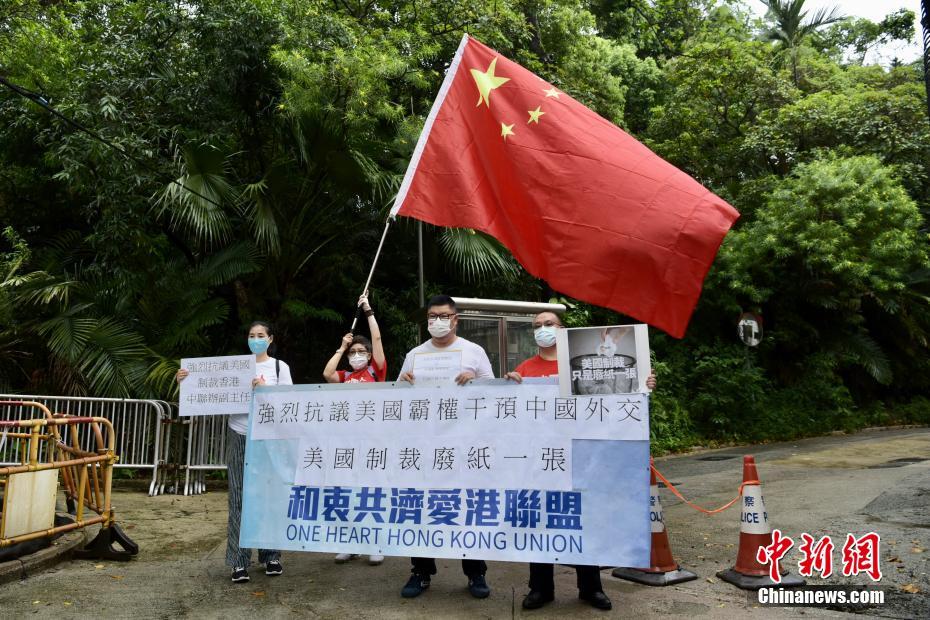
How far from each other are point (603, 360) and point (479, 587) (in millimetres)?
1792

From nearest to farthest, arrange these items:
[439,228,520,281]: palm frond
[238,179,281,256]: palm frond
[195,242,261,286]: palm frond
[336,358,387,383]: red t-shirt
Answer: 1. [336,358,387,383]: red t-shirt
2. [238,179,281,256]: palm frond
3. [195,242,261,286]: palm frond
4. [439,228,520,281]: palm frond

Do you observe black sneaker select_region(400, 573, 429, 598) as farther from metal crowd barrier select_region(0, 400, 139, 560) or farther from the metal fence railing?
the metal fence railing

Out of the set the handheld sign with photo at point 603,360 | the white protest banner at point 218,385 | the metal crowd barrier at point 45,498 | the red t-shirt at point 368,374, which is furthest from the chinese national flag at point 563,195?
the metal crowd barrier at point 45,498

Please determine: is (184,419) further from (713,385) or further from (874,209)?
(874,209)

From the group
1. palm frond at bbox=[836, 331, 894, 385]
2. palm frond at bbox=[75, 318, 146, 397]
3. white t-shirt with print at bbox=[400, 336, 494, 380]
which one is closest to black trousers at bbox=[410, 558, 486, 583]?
white t-shirt with print at bbox=[400, 336, 494, 380]

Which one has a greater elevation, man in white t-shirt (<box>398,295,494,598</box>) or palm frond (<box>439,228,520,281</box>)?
palm frond (<box>439,228,520,281</box>)

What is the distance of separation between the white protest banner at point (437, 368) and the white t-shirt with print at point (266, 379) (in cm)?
117

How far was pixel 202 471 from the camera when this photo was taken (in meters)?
10.6

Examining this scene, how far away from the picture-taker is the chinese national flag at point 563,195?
497cm

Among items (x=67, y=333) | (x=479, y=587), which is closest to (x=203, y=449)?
(x=67, y=333)

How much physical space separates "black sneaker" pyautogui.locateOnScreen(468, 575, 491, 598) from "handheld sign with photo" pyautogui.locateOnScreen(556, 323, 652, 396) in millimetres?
1472

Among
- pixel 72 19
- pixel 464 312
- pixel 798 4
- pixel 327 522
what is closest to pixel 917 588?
pixel 327 522

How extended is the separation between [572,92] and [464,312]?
318 inches

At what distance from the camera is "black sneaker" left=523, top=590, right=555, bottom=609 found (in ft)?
15.8
